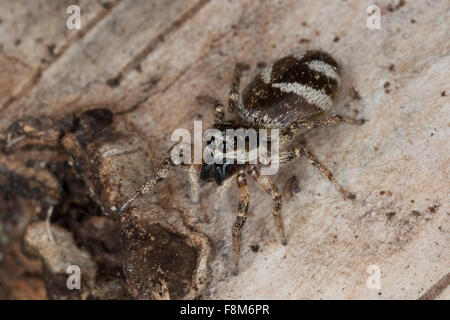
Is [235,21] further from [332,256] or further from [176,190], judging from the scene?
[332,256]

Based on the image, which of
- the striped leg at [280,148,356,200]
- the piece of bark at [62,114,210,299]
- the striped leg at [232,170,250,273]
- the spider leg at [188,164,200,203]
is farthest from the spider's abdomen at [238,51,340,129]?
the piece of bark at [62,114,210,299]

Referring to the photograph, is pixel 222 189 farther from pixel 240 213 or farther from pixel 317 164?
pixel 317 164

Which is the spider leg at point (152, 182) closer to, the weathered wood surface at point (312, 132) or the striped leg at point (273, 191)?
the weathered wood surface at point (312, 132)

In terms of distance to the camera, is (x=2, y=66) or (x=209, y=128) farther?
(x=2, y=66)

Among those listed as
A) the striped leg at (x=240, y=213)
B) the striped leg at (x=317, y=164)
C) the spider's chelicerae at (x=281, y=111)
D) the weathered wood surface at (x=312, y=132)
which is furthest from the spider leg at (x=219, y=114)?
the striped leg at (x=317, y=164)

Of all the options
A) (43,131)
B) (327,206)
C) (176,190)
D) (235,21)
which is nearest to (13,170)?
(43,131)

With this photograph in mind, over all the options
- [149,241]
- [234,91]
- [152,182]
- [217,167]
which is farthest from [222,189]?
[234,91]
